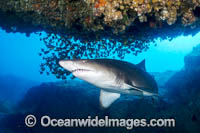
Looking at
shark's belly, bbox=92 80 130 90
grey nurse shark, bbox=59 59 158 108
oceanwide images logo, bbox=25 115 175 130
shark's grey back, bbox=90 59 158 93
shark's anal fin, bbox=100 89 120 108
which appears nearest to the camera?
grey nurse shark, bbox=59 59 158 108

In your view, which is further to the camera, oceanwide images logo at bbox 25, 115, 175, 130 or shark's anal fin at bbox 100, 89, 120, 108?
oceanwide images logo at bbox 25, 115, 175, 130

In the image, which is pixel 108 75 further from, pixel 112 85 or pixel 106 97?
pixel 106 97

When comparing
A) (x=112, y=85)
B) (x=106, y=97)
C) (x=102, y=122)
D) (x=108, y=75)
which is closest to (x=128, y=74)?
(x=112, y=85)

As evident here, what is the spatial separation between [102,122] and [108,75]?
8962 millimetres

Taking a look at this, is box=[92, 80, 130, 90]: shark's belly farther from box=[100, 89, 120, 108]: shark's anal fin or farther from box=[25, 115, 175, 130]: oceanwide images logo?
box=[25, 115, 175, 130]: oceanwide images logo

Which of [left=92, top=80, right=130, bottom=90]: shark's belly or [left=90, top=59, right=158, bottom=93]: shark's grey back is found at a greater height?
[left=90, top=59, right=158, bottom=93]: shark's grey back

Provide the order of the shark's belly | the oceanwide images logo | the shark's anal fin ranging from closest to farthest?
the shark's belly, the shark's anal fin, the oceanwide images logo

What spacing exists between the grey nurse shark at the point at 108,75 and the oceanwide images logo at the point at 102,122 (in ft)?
17.1

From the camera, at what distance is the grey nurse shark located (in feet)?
14.4

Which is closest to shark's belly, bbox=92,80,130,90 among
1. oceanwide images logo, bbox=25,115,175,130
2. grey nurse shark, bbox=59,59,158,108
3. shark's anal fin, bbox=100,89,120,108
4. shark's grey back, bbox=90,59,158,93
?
grey nurse shark, bbox=59,59,158,108

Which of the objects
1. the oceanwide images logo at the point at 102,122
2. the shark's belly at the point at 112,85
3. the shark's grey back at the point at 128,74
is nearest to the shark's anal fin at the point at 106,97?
the shark's belly at the point at 112,85

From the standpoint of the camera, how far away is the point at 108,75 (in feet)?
16.1

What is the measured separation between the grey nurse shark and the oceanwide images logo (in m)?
5.21

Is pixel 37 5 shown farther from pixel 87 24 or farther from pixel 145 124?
pixel 145 124
